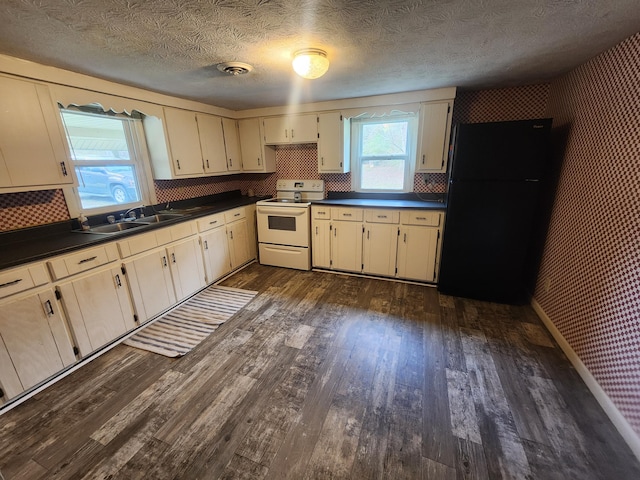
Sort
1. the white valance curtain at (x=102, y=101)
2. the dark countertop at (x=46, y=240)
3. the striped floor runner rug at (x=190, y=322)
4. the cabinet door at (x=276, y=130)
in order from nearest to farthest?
the dark countertop at (x=46, y=240) < the white valance curtain at (x=102, y=101) < the striped floor runner rug at (x=190, y=322) < the cabinet door at (x=276, y=130)

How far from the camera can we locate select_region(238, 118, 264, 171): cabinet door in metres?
3.91

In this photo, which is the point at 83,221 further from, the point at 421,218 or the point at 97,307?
the point at 421,218

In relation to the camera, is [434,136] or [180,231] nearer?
[180,231]

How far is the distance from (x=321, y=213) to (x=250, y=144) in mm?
1577

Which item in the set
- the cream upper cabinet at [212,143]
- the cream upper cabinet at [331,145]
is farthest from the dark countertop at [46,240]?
the cream upper cabinet at [331,145]

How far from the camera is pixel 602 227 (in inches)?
71.7

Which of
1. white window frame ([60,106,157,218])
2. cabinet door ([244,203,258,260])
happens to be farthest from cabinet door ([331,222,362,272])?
white window frame ([60,106,157,218])

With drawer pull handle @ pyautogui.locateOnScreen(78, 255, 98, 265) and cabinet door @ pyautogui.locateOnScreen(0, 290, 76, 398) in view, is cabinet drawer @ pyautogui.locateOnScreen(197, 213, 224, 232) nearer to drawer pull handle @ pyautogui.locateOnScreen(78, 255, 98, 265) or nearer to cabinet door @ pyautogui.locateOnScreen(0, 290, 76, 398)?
drawer pull handle @ pyautogui.locateOnScreen(78, 255, 98, 265)

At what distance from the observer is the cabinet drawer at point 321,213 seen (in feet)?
11.5

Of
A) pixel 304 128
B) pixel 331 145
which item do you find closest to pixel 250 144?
pixel 304 128

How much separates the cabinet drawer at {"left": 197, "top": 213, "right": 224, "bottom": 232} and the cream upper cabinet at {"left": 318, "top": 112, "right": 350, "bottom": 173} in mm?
1478

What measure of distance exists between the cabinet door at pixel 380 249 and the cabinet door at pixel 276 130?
174cm

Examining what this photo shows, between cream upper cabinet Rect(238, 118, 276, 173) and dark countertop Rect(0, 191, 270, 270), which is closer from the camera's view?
dark countertop Rect(0, 191, 270, 270)

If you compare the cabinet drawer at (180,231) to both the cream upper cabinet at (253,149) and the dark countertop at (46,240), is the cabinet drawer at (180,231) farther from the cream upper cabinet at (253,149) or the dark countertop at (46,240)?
the cream upper cabinet at (253,149)
